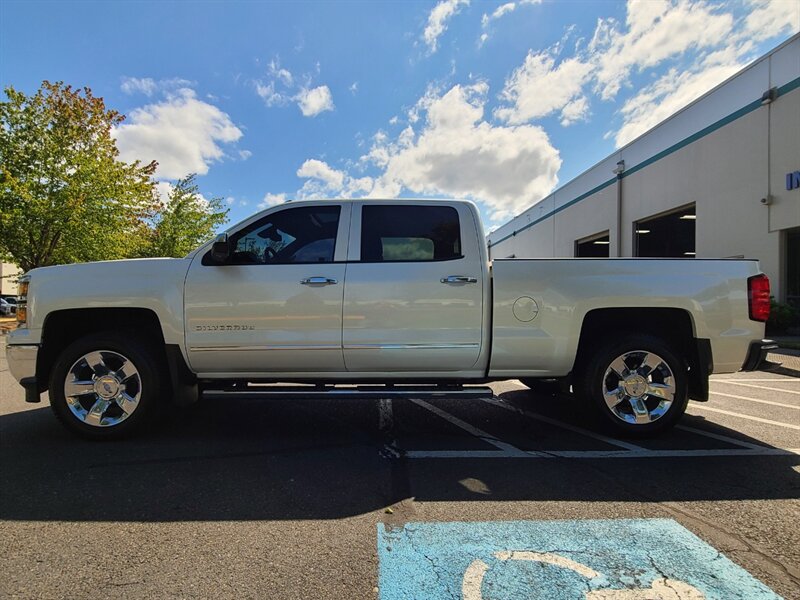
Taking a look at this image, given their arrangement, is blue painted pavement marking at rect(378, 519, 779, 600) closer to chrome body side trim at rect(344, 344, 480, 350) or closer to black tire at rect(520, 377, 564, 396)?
chrome body side trim at rect(344, 344, 480, 350)

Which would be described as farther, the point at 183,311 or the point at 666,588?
the point at 183,311

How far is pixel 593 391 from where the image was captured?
419cm

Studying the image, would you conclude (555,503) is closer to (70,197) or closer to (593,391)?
(593,391)

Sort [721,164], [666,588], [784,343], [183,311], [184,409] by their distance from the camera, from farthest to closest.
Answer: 1. [721,164]
2. [784,343]
3. [184,409]
4. [183,311]
5. [666,588]

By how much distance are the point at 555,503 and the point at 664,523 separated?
0.62 meters

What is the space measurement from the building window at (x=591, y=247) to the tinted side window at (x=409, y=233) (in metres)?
25.1

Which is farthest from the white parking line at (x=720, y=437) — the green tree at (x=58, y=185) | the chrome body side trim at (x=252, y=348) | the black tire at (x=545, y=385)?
the green tree at (x=58, y=185)

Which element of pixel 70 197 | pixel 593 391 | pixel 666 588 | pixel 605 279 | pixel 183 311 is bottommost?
pixel 666 588

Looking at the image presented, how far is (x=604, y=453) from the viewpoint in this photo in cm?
395

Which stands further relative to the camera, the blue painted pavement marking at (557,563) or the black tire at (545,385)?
the black tire at (545,385)

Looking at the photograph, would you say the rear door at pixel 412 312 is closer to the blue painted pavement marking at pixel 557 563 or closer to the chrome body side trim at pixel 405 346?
the chrome body side trim at pixel 405 346

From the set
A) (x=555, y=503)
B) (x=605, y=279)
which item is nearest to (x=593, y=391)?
(x=605, y=279)

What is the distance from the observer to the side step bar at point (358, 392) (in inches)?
160

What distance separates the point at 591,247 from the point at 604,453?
92.1 feet
